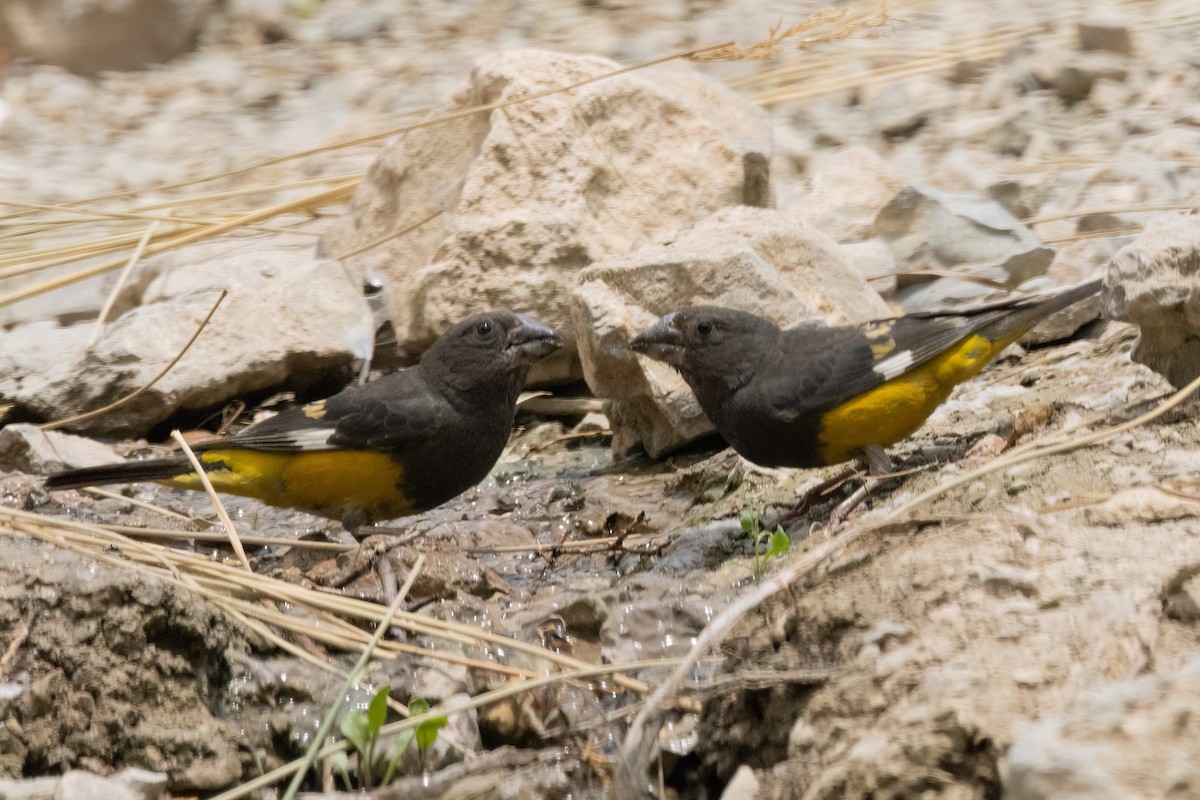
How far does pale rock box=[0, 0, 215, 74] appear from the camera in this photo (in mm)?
10508

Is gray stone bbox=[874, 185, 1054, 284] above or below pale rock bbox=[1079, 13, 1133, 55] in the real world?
below

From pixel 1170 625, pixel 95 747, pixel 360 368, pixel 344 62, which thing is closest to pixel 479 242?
pixel 360 368

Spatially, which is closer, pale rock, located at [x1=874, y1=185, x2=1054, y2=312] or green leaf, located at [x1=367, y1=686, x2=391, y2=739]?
green leaf, located at [x1=367, y1=686, x2=391, y2=739]

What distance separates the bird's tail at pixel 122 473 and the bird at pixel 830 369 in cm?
174

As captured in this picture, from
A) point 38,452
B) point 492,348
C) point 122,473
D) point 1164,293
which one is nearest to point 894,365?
point 1164,293

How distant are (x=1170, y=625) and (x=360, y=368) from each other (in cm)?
449

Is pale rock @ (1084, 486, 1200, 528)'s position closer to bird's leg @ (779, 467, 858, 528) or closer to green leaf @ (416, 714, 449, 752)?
green leaf @ (416, 714, 449, 752)

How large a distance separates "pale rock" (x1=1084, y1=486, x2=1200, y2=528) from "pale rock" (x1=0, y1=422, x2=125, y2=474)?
12.7 feet

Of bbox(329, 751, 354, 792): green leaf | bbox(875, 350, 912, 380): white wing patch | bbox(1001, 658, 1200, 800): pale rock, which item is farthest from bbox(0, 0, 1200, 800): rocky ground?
bbox(875, 350, 912, 380): white wing patch

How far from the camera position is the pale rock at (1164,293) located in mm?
3826

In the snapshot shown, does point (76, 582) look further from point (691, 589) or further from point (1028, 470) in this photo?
point (1028, 470)

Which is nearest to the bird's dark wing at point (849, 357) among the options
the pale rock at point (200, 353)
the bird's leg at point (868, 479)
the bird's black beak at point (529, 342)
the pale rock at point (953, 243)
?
the bird's leg at point (868, 479)

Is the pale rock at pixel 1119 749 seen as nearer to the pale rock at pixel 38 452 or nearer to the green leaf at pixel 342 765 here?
the green leaf at pixel 342 765

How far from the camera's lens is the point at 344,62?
10578 mm
